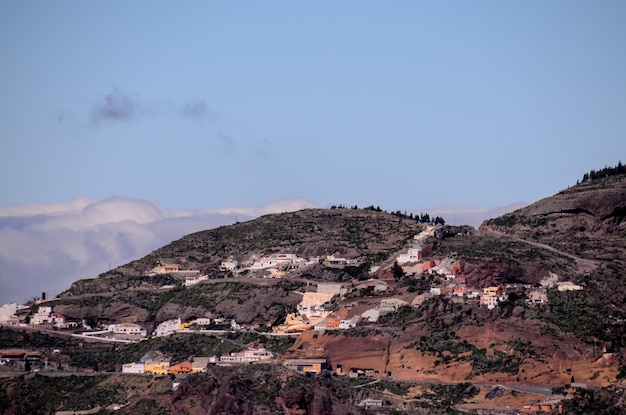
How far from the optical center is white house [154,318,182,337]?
494 feet

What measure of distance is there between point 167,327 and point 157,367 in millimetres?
13546

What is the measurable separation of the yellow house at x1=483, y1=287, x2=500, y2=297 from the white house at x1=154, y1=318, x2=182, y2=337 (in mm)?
26631

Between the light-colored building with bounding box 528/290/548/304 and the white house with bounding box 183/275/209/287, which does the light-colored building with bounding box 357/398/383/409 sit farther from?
the white house with bounding box 183/275/209/287

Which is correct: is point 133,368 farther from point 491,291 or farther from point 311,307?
point 491,291

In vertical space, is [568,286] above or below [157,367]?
above

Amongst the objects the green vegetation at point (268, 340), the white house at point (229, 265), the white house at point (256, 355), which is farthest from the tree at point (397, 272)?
the white house at point (229, 265)

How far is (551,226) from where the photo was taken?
16250 cm

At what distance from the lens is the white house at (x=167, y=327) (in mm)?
150500

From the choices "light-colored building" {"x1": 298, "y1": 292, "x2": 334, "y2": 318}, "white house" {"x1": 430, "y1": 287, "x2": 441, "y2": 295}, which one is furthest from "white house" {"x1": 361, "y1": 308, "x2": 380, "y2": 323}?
"light-colored building" {"x1": 298, "y1": 292, "x2": 334, "y2": 318}

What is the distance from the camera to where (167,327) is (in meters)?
152

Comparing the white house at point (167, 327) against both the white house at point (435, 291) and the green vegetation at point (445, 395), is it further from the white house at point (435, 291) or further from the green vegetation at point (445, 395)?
the green vegetation at point (445, 395)

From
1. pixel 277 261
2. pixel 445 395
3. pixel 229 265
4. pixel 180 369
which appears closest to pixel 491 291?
pixel 445 395

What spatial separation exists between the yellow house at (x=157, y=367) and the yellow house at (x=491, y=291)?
962 inches

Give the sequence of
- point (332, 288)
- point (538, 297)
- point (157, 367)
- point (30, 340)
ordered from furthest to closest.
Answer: point (332, 288) < point (30, 340) < point (157, 367) < point (538, 297)
